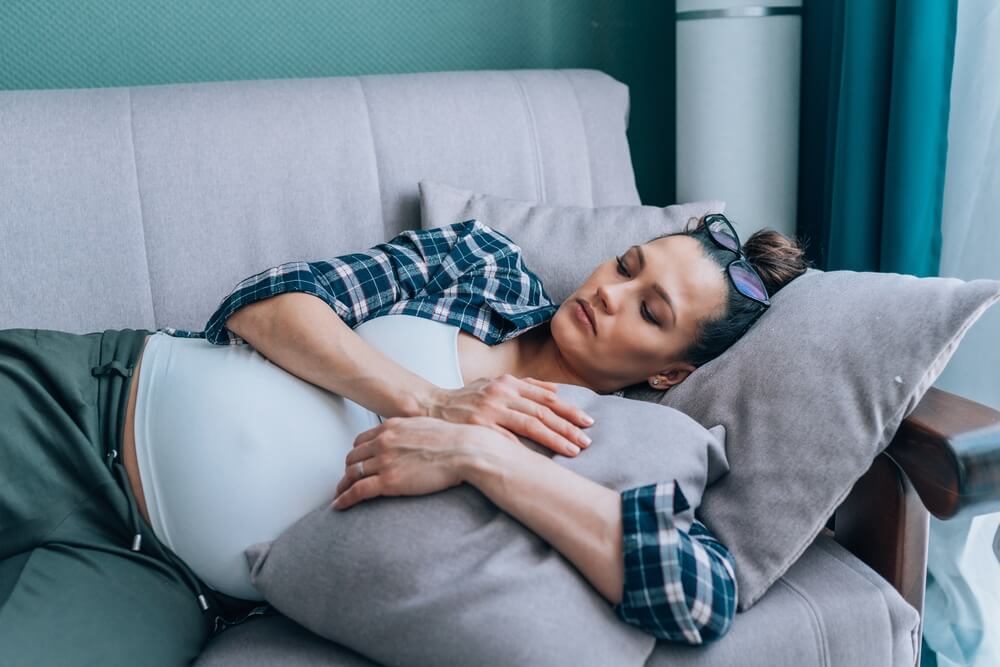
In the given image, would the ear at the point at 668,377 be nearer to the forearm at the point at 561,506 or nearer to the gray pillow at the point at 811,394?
the gray pillow at the point at 811,394

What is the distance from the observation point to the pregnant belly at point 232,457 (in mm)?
1118

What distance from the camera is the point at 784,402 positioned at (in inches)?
44.5

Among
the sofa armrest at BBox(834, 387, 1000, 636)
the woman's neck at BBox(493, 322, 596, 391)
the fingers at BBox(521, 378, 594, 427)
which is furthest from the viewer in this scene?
the woman's neck at BBox(493, 322, 596, 391)

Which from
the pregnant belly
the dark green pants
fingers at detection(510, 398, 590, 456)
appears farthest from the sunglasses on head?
the dark green pants

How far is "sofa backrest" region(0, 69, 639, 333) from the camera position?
1.43 meters

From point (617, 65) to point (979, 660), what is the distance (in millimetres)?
1550

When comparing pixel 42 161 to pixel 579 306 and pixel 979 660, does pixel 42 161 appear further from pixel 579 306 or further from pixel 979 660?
pixel 979 660

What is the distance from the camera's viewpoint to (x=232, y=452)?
44.7 inches

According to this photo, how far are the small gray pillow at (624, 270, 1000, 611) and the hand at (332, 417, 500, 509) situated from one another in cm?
34

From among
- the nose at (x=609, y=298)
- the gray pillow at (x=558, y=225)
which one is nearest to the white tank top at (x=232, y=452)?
the nose at (x=609, y=298)

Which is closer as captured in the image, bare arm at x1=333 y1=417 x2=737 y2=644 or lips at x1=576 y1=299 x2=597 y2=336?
bare arm at x1=333 y1=417 x2=737 y2=644

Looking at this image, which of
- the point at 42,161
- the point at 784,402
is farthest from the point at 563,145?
the point at 42,161

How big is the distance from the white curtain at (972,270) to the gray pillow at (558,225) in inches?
20.0

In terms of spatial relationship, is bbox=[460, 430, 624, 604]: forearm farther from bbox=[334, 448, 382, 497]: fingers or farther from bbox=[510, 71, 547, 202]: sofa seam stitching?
bbox=[510, 71, 547, 202]: sofa seam stitching
